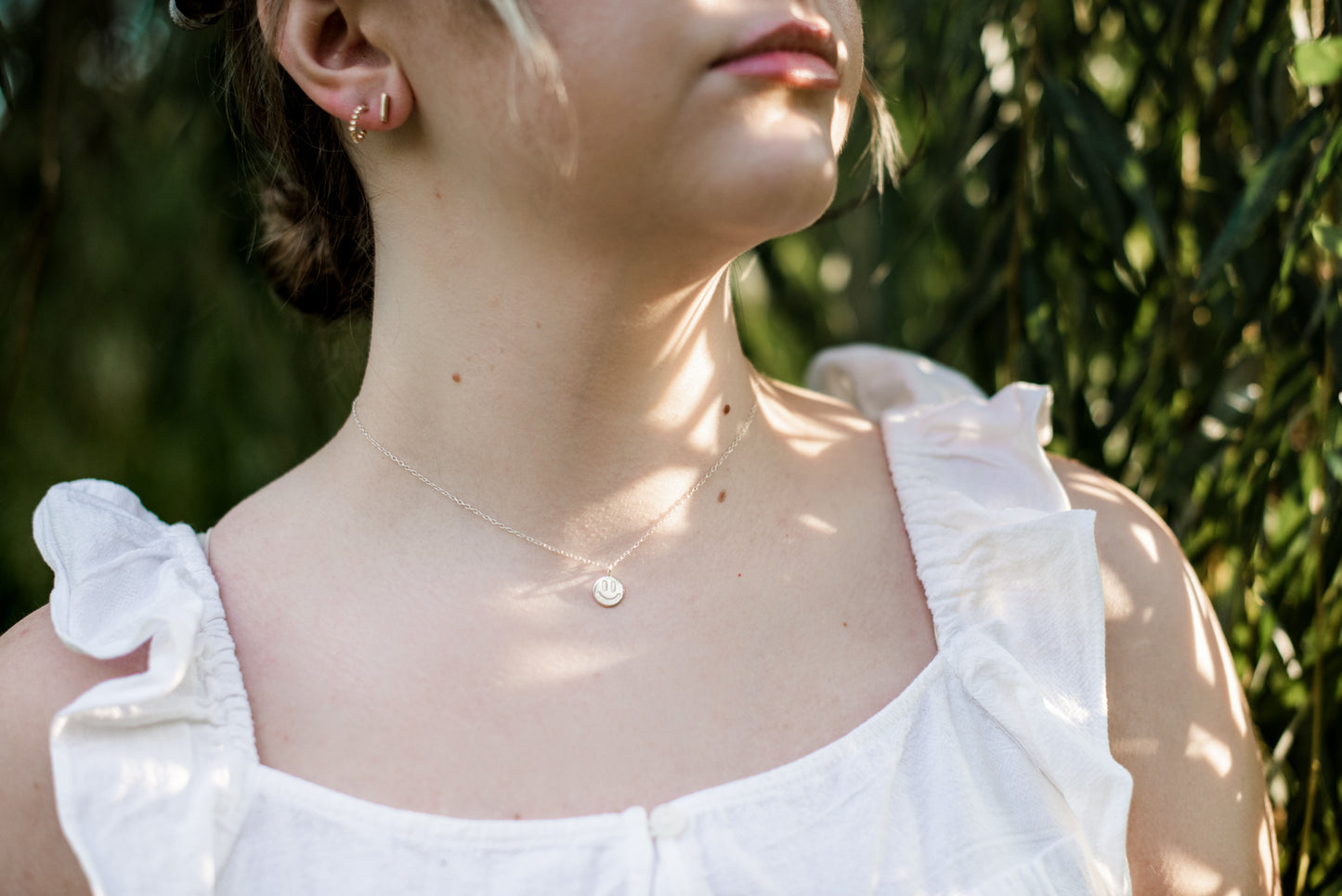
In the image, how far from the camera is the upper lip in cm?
81

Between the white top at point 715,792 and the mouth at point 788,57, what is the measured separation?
0.39 m

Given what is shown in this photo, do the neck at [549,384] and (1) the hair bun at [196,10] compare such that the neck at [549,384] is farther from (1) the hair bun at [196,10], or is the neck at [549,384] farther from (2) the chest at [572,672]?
(1) the hair bun at [196,10]

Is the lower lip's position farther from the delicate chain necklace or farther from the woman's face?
the delicate chain necklace

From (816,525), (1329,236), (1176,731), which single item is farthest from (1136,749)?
(1329,236)

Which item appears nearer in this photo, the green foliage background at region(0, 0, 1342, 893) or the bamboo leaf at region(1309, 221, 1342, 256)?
the bamboo leaf at region(1309, 221, 1342, 256)

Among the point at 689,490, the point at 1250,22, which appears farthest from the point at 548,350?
the point at 1250,22

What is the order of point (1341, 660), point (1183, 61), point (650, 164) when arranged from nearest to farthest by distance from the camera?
1. point (650, 164)
2. point (1341, 660)
3. point (1183, 61)

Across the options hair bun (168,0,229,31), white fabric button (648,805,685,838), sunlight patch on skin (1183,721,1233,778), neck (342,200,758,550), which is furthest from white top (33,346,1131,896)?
hair bun (168,0,229,31)

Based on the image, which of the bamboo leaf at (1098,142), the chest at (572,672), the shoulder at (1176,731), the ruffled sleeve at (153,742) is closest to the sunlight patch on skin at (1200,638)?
the shoulder at (1176,731)

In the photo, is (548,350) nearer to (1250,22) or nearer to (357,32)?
(357,32)

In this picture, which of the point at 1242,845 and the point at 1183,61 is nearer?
the point at 1242,845

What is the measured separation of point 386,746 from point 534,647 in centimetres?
13

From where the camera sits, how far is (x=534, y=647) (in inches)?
35.5

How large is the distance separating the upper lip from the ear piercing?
0.28 metres
